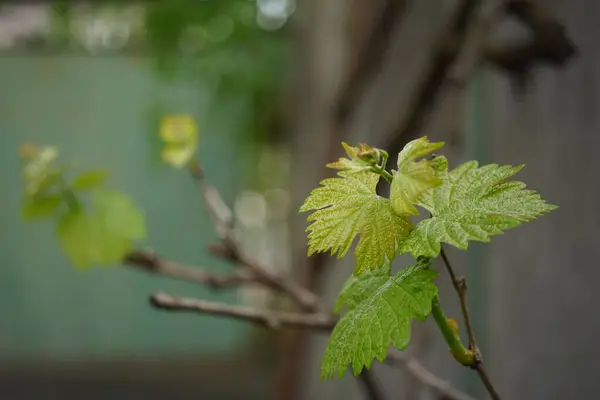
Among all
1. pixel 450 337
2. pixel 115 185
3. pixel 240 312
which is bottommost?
pixel 115 185

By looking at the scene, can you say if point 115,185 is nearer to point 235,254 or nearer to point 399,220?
point 235,254

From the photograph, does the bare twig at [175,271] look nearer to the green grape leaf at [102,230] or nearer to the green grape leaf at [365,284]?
the green grape leaf at [102,230]

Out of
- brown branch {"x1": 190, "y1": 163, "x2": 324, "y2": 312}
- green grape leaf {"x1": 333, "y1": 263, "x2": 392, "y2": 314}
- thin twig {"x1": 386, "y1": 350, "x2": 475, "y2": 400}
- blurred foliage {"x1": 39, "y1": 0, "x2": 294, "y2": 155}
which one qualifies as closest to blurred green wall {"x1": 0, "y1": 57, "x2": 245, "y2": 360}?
blurred foliage {"x1": 39, "y1": 0, "x2": 294, "y2": 155}

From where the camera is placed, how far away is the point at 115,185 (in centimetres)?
267

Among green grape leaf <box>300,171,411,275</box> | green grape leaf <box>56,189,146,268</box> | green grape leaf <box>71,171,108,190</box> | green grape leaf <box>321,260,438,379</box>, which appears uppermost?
green grape leaf <box>300,171,411,275</box>

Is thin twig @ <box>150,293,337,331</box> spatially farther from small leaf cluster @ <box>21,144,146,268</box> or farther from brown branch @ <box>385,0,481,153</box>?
brown branch @ <box>385,0,481,153</box>

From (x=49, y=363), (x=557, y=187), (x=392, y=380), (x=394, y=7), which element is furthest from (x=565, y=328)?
(x=49, y=363)

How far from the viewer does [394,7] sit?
3.88ft

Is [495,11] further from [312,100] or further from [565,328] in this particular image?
[312,100]

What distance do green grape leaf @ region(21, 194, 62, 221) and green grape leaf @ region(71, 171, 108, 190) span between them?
28mm

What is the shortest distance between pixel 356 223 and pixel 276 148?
2.52 m

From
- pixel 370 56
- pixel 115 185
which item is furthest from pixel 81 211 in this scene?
pixel 115 185

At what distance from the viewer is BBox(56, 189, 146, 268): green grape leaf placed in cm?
68

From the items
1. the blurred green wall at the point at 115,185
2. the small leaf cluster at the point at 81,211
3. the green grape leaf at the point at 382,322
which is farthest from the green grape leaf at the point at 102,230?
the blurred green wall at the point at 115,185
